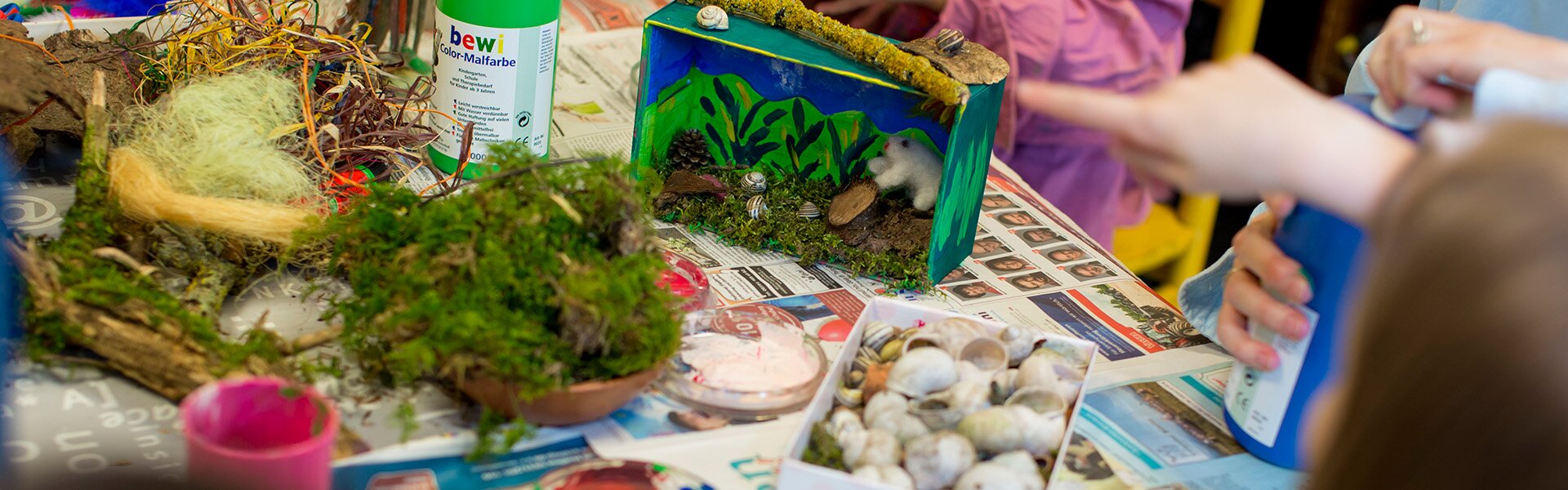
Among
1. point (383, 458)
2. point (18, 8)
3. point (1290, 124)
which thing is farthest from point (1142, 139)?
point (18, 8)

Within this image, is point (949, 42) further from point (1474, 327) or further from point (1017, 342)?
point (1474, 327)

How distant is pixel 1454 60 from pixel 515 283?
545mm

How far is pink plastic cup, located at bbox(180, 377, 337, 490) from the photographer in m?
0.55

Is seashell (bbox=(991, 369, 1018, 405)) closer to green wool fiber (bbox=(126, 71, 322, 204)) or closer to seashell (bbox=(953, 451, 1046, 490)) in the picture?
seashell (bbox=(953, 451, 1046, 490))

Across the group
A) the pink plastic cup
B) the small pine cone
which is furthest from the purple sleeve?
the pink plastic cup

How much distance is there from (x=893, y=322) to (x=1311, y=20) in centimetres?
226


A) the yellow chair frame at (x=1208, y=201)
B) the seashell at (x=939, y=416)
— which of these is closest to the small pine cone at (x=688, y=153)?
the seashell at (x=939, y=416)

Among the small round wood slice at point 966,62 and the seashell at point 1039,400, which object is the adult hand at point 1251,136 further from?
the small round wood slice at point 966,62

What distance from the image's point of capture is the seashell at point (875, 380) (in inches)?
29.9

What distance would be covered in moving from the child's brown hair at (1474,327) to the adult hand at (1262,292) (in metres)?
0.27

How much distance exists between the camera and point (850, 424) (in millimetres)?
704

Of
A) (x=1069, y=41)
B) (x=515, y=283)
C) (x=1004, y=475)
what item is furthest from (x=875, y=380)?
(x=1069, y=41)

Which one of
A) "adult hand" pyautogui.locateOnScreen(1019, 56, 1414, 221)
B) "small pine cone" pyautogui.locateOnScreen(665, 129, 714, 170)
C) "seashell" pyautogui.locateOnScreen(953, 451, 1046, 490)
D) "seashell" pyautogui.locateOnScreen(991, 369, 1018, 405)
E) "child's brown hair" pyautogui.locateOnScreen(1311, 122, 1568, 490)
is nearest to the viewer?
"child's brown hair" pyautogui.locateOnScreen(1311, 122, 1568, 490)

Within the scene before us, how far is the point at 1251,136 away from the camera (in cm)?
55
